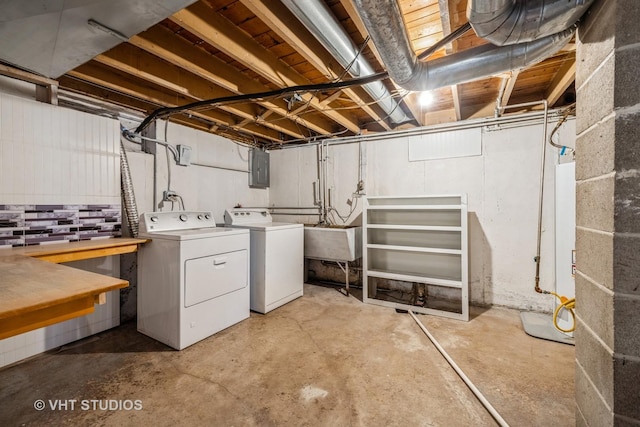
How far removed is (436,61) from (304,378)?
7.72ft

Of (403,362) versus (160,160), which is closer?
(403,362)

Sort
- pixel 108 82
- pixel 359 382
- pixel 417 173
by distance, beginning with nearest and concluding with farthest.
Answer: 1. pixel 359 382
2. pixel 108 82
3. pixel 417 173

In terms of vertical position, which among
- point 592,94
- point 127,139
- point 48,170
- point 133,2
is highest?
point 133,2

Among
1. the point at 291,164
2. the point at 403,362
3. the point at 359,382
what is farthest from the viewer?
the point at 291,164

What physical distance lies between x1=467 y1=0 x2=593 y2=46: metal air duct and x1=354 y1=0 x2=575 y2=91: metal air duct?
19cm

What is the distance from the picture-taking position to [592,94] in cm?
116

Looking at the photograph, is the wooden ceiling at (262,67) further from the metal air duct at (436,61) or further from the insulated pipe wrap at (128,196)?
the insulated pipe wrap at (128,196)

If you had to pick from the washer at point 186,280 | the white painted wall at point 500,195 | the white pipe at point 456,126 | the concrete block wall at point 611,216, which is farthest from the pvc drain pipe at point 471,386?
the white pipe at point 456,126

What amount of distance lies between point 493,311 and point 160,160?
4056 millimetres

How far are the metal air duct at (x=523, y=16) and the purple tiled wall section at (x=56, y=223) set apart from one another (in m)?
3.08

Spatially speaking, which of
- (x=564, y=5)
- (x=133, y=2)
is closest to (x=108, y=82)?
(x=133, y=2)

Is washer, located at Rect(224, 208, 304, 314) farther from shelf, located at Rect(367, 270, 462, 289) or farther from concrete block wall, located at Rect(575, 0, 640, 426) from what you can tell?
concrete block wall, located at Rect(575, 0, 640, 426)

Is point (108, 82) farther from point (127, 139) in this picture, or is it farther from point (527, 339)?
point (527, 339)

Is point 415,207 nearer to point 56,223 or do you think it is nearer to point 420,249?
point 420,249
